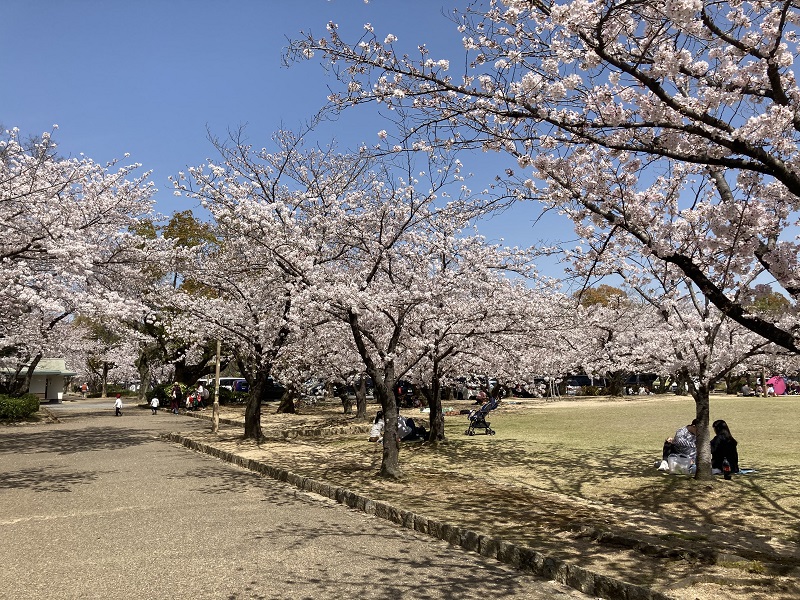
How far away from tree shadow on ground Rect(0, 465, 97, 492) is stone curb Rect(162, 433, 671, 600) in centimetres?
404

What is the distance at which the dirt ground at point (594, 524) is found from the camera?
197 inches

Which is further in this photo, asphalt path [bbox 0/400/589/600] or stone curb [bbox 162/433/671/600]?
asphalt path [bbox 0/400/589/600]

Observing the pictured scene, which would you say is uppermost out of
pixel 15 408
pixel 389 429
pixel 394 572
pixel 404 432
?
pixel 389 429

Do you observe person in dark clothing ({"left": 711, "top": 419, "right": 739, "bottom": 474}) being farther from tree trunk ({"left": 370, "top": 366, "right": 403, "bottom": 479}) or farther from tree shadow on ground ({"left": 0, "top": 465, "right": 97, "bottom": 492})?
tree shadow on ground ({"left": 0, "top": 465, "right": 97, "bottom": 492})

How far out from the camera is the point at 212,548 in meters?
6.21

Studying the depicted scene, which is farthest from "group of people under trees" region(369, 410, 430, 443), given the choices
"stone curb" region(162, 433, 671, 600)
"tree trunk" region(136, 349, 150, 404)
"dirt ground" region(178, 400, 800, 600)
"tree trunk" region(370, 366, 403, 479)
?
"tree trunk" region(136, 349, 150, 404)

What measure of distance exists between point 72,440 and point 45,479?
845 centimetres

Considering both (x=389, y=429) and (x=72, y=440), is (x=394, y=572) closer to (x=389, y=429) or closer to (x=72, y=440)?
(x=389, y=429)

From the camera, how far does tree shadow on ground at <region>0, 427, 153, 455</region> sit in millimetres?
16031

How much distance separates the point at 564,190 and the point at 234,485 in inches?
301

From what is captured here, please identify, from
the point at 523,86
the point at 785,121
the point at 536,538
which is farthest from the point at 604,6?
the point at 536,538

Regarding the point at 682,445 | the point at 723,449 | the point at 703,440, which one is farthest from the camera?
the point at 682,445

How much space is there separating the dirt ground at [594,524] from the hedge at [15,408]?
17.8m

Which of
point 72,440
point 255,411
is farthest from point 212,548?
point 72,440
